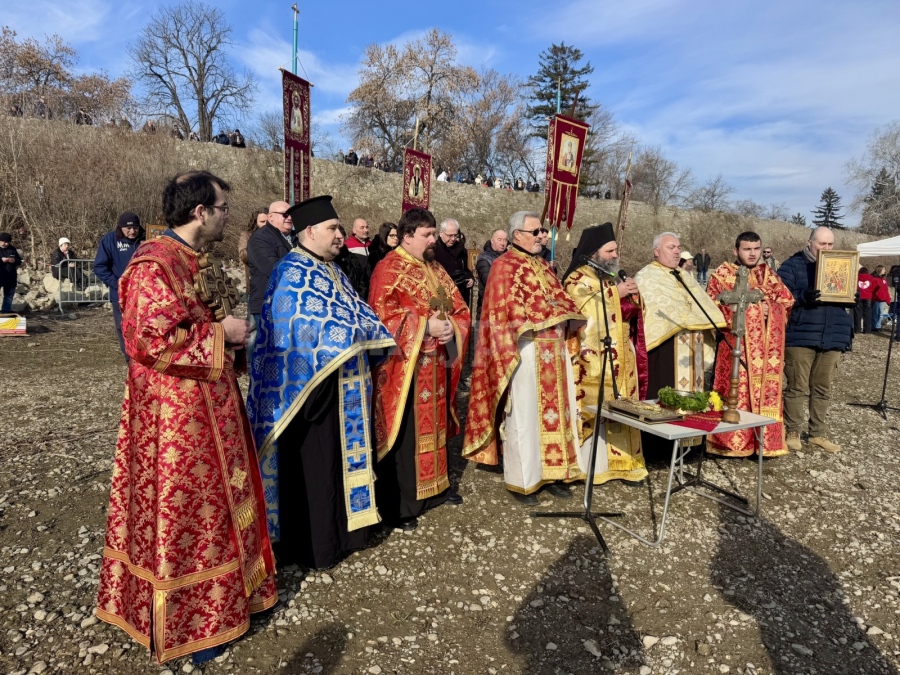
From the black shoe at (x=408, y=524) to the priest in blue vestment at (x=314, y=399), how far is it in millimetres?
544

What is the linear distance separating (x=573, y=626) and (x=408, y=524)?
1433 mm

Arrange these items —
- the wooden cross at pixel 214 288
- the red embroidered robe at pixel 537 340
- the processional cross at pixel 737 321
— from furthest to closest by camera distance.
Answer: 1. the red embroidered robe at pixel 537 340
2. the processional cross at pixel 737 321
3. the wooden cross at pixel 214 288

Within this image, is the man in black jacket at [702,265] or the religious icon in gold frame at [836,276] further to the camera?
the man in black jacket at [702,265]

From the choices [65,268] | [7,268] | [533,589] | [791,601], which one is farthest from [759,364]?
[65,268]

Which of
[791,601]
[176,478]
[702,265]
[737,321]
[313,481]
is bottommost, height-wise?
[791,601]

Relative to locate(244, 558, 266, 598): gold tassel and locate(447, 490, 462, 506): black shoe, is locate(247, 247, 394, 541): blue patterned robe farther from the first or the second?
locate(447, 490, 462, 506): black shoe

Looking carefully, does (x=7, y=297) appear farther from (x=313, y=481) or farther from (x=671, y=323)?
(x=671, y=323)

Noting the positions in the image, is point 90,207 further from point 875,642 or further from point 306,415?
point 875,642

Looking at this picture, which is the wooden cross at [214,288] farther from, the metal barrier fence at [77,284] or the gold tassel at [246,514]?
the metal barrier fence at [77,284]

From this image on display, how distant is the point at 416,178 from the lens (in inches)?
420

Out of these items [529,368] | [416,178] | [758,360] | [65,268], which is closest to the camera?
[529,368]

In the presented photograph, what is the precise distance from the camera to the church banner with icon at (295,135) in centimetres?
→ 701

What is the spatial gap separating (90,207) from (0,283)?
8.41 m

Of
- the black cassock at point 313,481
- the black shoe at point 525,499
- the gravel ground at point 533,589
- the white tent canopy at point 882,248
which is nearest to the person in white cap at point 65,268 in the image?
the gravel ground at point 533,589
